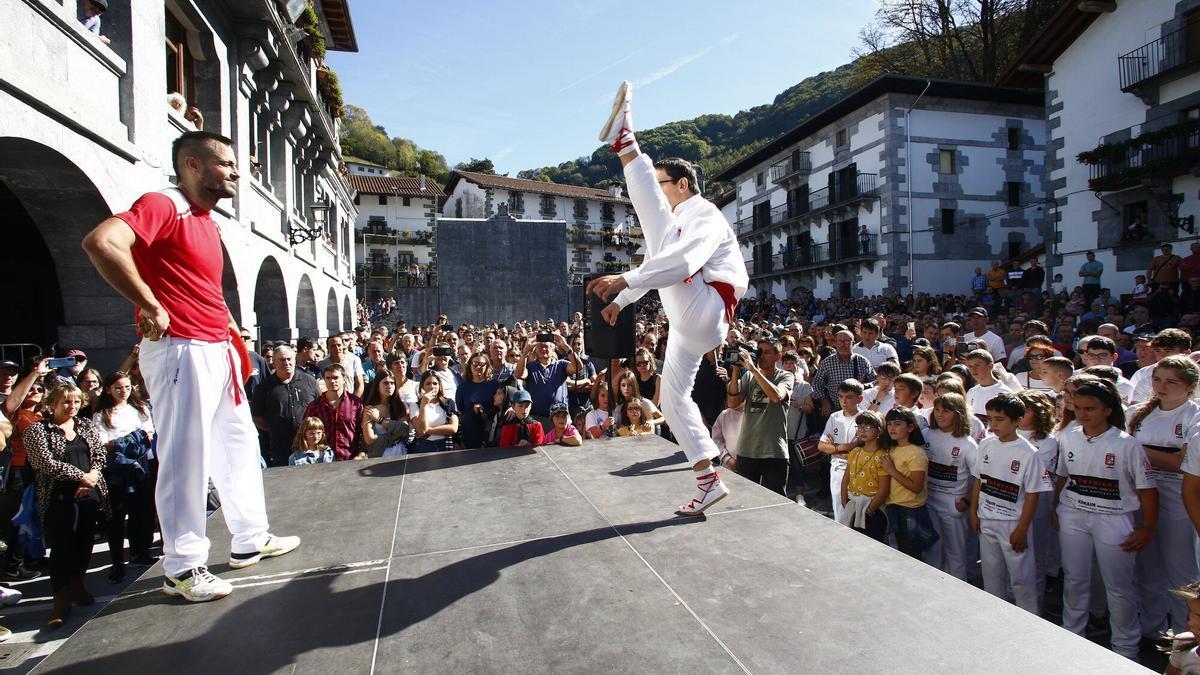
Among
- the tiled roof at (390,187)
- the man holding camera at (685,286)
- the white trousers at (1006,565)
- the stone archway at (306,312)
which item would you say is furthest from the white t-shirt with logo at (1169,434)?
the tiled roof at (390,187)

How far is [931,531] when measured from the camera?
4191 millimetres

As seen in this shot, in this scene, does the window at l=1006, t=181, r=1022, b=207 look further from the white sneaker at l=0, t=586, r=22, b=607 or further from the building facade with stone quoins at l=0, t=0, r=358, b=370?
the white sneaker at l=0, t=586, r=22, b=607

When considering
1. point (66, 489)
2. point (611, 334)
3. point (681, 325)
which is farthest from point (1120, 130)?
point (66, 489)

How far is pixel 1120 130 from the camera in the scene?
48.7ft

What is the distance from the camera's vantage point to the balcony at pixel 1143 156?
12938mm

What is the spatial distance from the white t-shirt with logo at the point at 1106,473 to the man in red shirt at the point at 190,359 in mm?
4448

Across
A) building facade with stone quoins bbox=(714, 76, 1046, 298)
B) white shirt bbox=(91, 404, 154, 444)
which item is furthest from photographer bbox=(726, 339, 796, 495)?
building facade with stone quoins bbox=(714, 76, 1046, 298)

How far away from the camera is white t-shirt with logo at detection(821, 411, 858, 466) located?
510 centimetres

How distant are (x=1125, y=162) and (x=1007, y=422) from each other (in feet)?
48.3

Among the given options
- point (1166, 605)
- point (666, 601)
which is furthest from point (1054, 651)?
point (1166, 605)

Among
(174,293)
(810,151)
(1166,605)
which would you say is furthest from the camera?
(810,151)

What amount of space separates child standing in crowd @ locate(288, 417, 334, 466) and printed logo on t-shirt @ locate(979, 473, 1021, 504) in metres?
Answer: 4.82

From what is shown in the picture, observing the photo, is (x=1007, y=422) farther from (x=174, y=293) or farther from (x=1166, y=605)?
(x=174, y=293)

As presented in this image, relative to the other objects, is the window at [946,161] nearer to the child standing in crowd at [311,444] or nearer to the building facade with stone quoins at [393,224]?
the child standing in crowd at [311,444]
